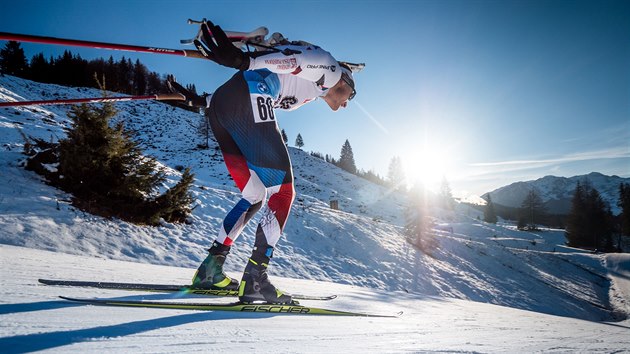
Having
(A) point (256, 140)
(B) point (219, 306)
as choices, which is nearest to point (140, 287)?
(B) point (219, 306)

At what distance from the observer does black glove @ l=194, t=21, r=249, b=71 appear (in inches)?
101

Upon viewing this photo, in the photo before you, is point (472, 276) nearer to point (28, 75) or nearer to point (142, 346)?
point (142, 346)

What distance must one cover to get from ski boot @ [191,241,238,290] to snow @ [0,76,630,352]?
1.78 feet

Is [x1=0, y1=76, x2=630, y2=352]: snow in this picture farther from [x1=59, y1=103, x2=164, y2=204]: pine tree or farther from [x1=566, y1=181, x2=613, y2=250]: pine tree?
[x1=566, y1=181, x2=613, y2=250]: pine tree

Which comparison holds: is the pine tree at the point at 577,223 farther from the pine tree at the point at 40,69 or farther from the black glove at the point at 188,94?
the pine tree at the point at 40,69

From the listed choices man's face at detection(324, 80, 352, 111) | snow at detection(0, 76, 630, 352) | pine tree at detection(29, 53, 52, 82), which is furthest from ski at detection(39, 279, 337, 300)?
pine tree at detection(29, 53, 52, 82)

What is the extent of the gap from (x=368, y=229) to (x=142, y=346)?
639 inches

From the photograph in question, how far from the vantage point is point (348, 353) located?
4.71 feet

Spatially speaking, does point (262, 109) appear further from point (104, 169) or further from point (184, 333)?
point (104, 169)

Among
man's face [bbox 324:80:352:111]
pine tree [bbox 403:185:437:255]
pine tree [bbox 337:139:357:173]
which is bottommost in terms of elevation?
pine tree [bbox 403:185:437:255]

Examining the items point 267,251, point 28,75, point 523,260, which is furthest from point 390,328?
point 28,75

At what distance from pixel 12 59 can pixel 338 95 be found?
6725cm

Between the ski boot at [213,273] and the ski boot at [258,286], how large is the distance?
19.0 inches

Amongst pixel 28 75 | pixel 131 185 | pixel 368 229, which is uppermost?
pixel 28 75
